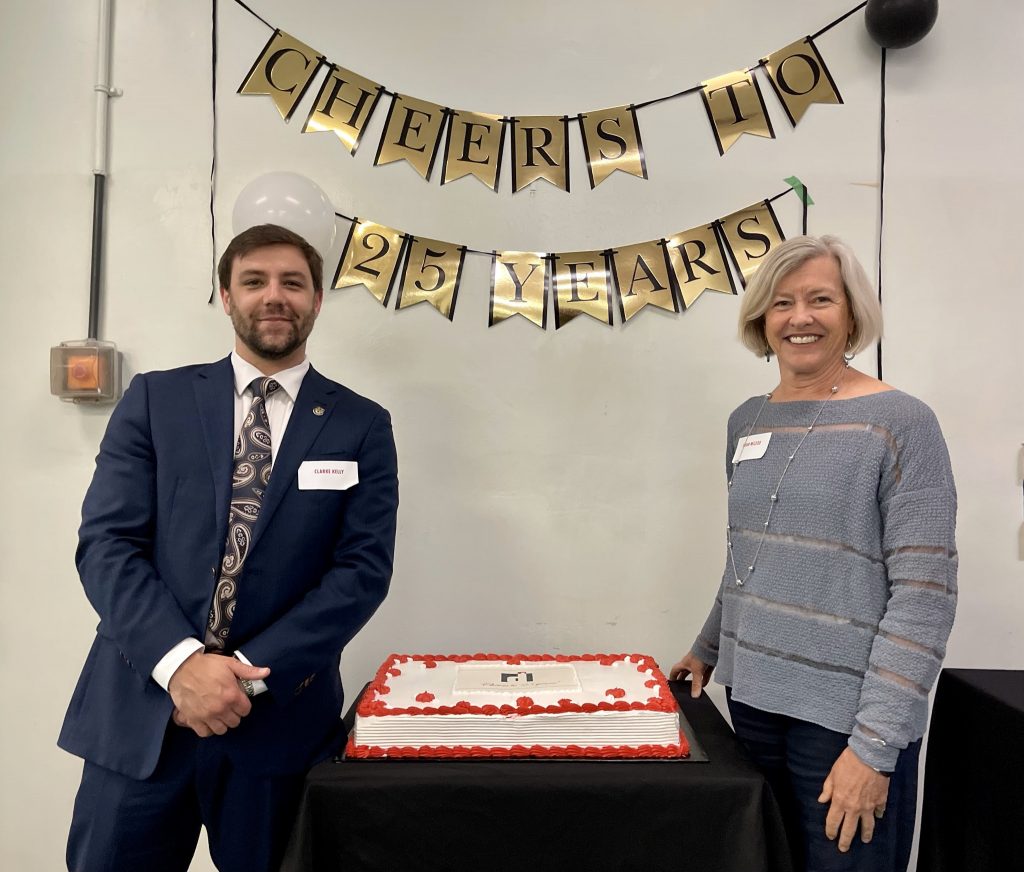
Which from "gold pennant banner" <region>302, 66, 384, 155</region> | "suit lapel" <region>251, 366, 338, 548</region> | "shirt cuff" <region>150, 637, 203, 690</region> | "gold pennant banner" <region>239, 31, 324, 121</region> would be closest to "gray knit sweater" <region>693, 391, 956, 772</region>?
"suit lapel" <region>251, 366, 338, 548</region>

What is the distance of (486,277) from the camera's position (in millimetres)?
2061

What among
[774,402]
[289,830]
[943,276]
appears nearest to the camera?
[289,830]

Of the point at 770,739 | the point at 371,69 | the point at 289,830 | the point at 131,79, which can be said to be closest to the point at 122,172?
the point at 131,79

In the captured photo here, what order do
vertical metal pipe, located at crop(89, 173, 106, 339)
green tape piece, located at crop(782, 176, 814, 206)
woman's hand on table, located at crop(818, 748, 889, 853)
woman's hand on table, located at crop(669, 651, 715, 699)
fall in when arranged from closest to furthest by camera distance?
woman's hand on table, located at crop(818, 748, 889, 853)
woman's hand on table, located at crop(669, 651, 715, 699)
green tape piece, located at crop(782, 176, 814, 206)
vertical metal pipe, located at crop(89, 173, 106, 339)

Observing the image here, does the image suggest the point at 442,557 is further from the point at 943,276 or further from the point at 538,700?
the point at 943,276

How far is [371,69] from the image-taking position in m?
2.07

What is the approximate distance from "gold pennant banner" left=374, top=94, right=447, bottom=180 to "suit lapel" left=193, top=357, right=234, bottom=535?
0.99 metres

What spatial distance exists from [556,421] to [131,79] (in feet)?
5.43

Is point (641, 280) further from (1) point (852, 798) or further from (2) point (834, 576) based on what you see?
(1) point (852, 798)

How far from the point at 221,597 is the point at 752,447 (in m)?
1.05

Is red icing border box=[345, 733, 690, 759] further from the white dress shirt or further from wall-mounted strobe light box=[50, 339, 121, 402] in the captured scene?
wall-mounted strobe light box=[50, 339, 121, 402]

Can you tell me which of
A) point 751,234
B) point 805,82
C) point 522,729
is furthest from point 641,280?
point 522,729

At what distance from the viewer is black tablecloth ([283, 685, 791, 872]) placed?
1.13 metres

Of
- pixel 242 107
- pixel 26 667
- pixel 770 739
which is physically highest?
pixel 242 107
